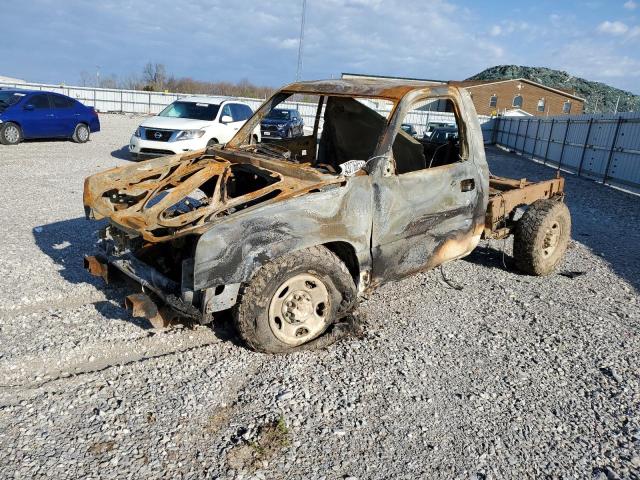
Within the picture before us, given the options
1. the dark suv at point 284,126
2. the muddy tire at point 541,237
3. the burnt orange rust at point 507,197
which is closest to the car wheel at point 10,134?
A: the dark suv at point 284,126

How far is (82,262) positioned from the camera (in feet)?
17.9

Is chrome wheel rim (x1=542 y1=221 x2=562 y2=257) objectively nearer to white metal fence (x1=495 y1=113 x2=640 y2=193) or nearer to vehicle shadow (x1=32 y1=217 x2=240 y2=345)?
vehicle shadow (x1=32 y1=217 x2=240 y2=345)

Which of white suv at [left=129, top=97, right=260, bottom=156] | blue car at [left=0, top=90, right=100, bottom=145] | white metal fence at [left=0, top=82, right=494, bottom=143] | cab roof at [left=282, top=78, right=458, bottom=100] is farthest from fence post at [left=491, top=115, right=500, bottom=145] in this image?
cab roof at [left=282, top=78, right=458, bottom=100]

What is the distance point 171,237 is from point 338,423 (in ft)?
5.34

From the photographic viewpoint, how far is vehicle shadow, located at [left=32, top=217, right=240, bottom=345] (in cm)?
425

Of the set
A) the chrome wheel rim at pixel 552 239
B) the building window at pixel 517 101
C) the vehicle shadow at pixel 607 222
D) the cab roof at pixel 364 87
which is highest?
the building window at pixel 517 101

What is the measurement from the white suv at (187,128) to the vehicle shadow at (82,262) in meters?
5.09

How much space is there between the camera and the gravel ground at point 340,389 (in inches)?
110

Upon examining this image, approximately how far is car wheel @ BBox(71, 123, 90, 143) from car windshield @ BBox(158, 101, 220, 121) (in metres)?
4.39

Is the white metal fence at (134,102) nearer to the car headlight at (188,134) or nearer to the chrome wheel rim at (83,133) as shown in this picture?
the chrome wheel rim at (83,133)

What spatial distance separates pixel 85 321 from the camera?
419 centimetres

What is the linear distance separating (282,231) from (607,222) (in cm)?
818

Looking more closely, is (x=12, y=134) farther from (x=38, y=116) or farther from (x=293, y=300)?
(x=293, y=300)

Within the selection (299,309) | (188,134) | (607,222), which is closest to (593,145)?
(607,222)
